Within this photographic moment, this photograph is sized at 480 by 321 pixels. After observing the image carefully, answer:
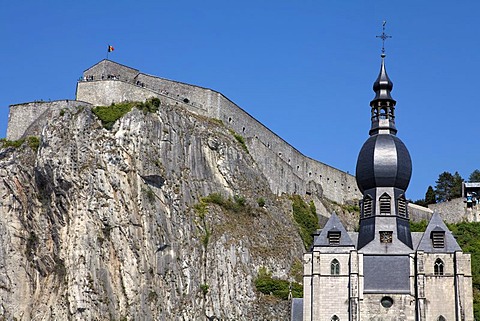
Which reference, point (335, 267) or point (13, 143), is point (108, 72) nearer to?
point (13, 143)

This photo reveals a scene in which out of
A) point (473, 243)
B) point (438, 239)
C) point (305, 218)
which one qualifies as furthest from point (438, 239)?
point (473, 243)

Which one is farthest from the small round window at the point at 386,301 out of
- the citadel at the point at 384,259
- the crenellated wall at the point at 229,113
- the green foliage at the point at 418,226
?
the green foliage at the point at 418,226

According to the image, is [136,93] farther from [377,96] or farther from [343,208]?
[343,208]

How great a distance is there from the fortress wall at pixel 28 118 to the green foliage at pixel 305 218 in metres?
18.5

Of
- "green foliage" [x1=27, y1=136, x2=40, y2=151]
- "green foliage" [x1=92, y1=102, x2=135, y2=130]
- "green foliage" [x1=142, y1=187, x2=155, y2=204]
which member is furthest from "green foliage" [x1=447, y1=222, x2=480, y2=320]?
"green foliage" [x1=27, y1=136, x2=40, y2=151]

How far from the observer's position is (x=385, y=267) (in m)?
42.9

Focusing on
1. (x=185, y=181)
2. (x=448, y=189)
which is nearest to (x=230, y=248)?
(x=185, y=181)

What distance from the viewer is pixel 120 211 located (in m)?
51.7

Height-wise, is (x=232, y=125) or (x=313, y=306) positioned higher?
(x=232, y=125)

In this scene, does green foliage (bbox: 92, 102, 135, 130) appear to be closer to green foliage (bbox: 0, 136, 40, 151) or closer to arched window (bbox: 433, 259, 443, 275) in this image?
green foliage (bbox: 0, 136, 40, 151)

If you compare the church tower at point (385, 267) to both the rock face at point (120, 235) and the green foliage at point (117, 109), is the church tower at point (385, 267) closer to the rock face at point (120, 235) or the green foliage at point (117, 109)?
the rock face at point (120, 235)

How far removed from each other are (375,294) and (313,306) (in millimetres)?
2993

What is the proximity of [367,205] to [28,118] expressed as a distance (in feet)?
78.3

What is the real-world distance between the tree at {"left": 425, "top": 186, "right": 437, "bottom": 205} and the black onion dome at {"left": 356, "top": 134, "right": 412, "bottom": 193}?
35.9 m
